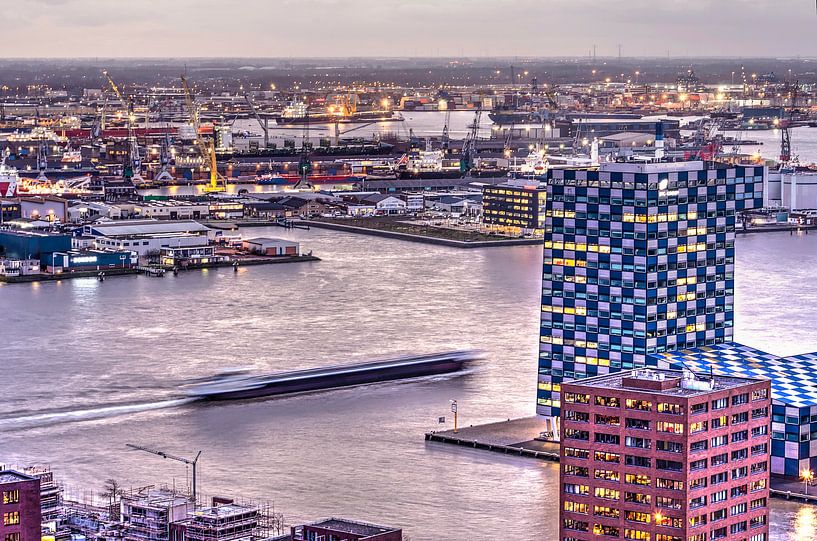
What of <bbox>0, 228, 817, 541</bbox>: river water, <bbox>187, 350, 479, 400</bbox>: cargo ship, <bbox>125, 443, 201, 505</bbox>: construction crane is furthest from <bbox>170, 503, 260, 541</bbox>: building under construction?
<bbox>187, 350, 479, 400</bbox>: cargo ship

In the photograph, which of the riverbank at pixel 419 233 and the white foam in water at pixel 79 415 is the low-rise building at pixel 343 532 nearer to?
the white foam in water at pixel 79 415

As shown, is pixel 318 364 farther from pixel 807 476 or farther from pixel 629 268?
pixel 807 476

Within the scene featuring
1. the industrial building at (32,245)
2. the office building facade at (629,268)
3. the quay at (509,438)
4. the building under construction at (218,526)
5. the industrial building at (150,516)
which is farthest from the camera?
the industrial building at (32,245)

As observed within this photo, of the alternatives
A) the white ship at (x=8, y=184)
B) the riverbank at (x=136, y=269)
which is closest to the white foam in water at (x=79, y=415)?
the riverbank at (x=136, y=269)

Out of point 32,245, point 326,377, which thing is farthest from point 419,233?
point 326,377

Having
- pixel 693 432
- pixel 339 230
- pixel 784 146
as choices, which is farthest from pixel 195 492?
pixel 784 146

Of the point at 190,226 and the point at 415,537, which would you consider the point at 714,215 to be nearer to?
the point at 415,537

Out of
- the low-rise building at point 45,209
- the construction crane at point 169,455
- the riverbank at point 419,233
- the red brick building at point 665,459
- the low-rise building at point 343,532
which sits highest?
the red brick building at point 665,459
